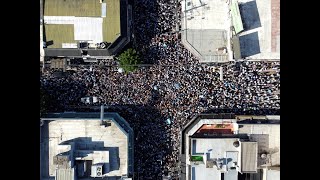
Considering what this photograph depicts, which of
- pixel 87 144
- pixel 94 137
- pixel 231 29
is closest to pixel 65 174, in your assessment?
pixel 87 144

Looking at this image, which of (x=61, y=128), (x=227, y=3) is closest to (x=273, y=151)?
(x=227, y=3)

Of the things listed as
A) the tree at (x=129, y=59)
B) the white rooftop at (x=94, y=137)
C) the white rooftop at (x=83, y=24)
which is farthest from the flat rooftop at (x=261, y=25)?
the white rooftop at (x=94, y=137)

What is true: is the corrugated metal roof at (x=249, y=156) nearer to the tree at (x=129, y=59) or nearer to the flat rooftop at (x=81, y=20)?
the tree at (x=129, y=59)

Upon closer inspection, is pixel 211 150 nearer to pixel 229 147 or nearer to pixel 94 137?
pixel 229 147

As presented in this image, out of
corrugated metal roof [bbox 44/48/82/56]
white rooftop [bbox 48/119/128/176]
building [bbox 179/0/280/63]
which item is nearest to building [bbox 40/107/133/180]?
white rooftop [bbox 48/119/128/176]

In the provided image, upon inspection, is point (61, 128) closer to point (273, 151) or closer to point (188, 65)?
point (188, 65)
